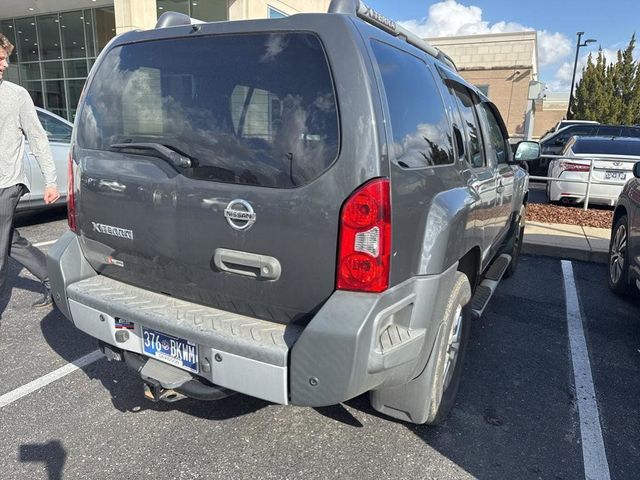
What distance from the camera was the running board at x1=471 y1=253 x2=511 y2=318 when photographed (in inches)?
134

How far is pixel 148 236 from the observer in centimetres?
240

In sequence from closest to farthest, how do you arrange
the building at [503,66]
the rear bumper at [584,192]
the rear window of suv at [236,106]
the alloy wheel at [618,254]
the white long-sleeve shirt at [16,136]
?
the rear window of suv at [236,106]
the white long-sleeve shirt at [16,136]
the alloy wheel at [618,254]
the rear bumper at [584,192]
the building at [503,66]

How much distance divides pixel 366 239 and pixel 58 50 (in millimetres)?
23237

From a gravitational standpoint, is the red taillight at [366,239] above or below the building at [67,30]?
below

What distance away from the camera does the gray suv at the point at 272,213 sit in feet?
6.45

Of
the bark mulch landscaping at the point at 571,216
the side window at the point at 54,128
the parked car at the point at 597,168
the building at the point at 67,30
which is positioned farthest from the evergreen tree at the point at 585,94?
the side window at the point at 54,128

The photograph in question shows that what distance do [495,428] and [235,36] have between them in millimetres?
2497

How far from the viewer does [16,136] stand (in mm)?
3697

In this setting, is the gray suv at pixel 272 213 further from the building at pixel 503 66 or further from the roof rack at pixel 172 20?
the building at pixel 503 66

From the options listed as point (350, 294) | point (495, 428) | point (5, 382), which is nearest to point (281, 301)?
point (350, 294)

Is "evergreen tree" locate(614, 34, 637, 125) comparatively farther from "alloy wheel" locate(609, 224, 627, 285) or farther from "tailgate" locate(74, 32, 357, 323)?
"tailgate" locate(74, 32, 357, 323)

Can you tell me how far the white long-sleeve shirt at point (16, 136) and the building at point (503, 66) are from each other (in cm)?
3060

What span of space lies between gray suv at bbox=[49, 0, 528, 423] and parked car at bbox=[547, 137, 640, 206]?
24.8 feet

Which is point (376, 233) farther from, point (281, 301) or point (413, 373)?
point (413, 373)
